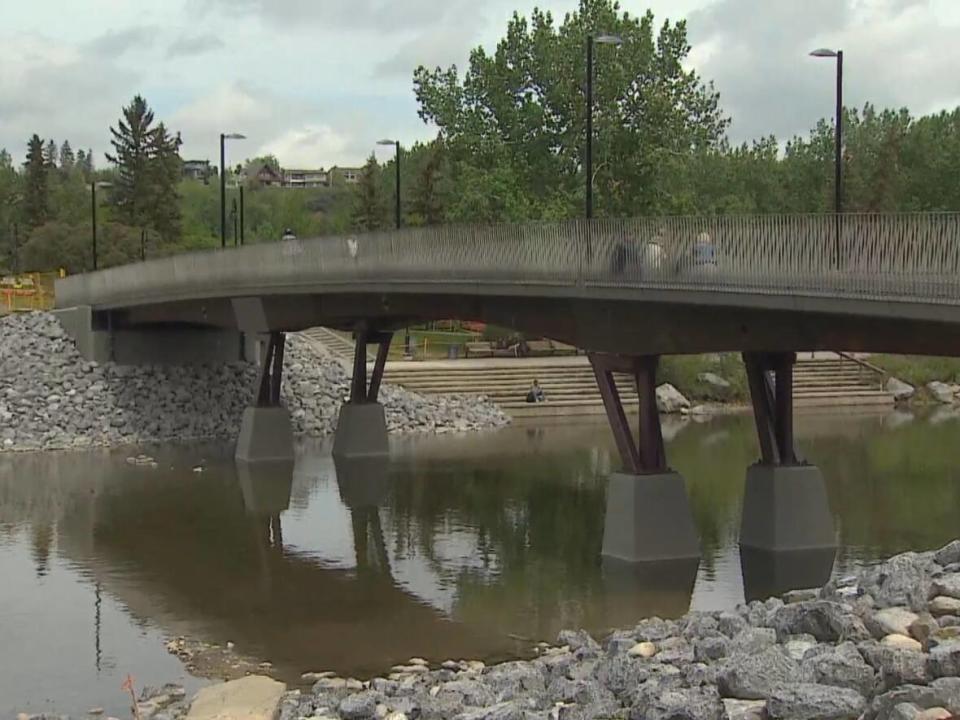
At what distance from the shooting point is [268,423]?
144ft

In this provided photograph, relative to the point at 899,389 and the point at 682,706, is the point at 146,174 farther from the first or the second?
the point at 682,706

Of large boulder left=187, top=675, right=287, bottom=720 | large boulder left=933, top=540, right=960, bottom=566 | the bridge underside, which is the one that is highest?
the bridge underside

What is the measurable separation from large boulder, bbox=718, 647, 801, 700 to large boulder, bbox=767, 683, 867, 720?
456 millimetres

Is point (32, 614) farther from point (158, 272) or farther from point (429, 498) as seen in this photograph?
point (158, 272)

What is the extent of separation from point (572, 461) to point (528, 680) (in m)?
29.1

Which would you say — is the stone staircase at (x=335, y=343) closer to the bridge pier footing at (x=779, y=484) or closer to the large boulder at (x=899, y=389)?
the large boulder at (x=899, y=389)

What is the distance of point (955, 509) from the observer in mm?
32594

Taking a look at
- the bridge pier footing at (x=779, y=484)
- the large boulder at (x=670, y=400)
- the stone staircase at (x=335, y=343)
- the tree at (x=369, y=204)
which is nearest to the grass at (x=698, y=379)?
the large boulder at (x=670, y=400)

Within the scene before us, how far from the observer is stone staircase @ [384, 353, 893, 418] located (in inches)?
2309

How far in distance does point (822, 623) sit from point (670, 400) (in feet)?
160

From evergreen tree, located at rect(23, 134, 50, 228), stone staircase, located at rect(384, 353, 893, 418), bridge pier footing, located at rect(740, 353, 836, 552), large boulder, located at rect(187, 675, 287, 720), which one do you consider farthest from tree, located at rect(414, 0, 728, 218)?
evergreen tree, located at rect(23, 134, 50, 228)

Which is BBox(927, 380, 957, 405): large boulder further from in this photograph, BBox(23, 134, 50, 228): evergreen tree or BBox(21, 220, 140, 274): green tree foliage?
BBox(23, 134, 50, 228): evergreen tree

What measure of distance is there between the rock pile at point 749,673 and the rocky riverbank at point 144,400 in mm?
33028

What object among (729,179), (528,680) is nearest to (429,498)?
(528,680)
